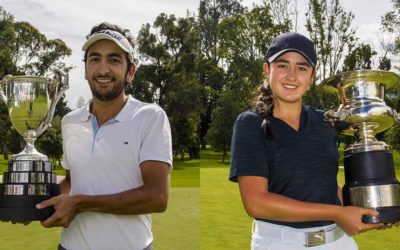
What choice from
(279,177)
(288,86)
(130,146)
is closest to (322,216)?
(279,177)

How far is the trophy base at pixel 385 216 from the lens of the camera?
2102 mm

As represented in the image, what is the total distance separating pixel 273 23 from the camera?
34781mm

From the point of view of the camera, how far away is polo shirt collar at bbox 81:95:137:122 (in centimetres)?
240

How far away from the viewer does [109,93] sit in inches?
95.6

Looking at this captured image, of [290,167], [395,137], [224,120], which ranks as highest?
[224,120]

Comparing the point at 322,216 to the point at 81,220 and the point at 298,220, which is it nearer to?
the point at 298,220

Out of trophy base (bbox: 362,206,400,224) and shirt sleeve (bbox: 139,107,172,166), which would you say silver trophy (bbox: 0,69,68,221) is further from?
trophy base (bbox: 362,206,400,224)

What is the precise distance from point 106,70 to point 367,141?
110 centimetres

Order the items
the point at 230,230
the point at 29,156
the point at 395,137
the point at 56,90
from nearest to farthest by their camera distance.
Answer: the point at 29,156, the point at 56,90, the point at 230,230, the point at 395,137

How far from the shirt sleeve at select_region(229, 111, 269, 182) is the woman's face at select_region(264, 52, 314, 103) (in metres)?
0.14

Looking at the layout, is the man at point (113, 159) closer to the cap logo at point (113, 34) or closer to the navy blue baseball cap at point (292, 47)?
the cap logo at point (113, 34)

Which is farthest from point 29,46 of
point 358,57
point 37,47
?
point 358,57

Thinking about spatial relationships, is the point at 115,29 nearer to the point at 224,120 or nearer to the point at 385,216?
the point at 385,216

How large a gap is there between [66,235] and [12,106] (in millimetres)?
806
